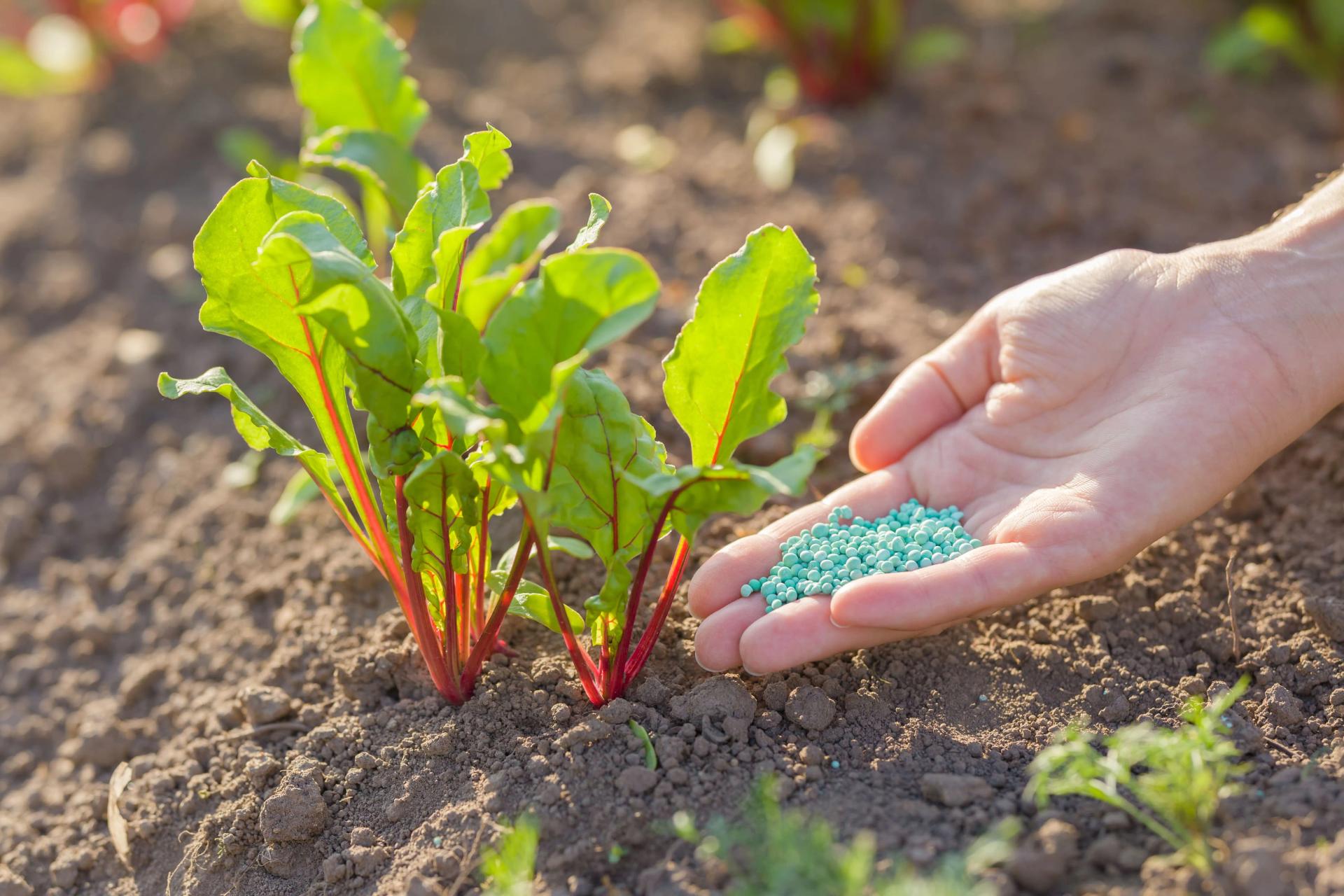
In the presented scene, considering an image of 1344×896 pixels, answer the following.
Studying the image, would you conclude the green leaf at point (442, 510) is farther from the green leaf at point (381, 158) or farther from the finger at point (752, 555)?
the green leaf at point (381, 158)

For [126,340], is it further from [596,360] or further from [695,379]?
[695,379]

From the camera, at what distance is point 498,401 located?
158 cm

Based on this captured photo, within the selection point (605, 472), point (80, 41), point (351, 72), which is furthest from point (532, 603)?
point (80, 41)

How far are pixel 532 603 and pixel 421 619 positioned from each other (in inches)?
7.6

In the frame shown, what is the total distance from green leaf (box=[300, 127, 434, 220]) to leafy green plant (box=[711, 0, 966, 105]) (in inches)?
79.5

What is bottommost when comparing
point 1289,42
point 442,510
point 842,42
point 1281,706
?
point 1281,706

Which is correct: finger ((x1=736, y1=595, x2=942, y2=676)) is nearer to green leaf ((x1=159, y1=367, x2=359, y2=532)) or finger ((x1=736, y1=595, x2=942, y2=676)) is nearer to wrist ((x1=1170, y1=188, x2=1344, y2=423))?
green leaf ((x1=159, y1=367, x2=359, y2=532))

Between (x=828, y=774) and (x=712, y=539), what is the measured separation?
712 millimetres

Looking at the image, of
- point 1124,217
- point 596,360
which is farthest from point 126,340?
point 1124,217

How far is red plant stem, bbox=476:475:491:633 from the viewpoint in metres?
1.79

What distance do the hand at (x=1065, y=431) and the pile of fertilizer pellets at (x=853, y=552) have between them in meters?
0.04

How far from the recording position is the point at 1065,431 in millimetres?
2213

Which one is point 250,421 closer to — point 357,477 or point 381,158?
point 357,477

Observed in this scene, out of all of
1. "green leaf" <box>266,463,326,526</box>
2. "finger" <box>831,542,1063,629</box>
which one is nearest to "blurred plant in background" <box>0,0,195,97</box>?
"green leaf" <box>266,463,326,526</box>
